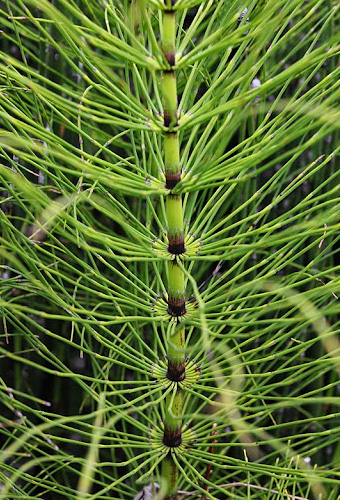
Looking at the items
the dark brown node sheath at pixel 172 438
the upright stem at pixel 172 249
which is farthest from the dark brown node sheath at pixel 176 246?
the dark brown node sheath at pixel 172 438

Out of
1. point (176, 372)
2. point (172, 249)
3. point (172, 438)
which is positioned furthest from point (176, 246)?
point (172, 438)

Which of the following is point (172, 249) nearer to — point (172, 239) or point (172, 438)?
point (172, 239)

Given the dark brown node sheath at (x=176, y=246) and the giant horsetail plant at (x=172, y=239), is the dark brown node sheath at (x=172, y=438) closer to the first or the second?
the giant horsetail plant at (x=172, y=239)

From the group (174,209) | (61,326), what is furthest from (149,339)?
(174,209)

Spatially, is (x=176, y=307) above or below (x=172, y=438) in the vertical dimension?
above

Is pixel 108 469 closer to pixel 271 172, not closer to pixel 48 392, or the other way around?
pixel 48 392

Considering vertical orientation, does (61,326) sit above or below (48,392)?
above

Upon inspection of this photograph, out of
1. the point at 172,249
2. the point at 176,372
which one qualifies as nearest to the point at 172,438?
the point at 176,372

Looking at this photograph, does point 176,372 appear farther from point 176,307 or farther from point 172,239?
point 172,239
